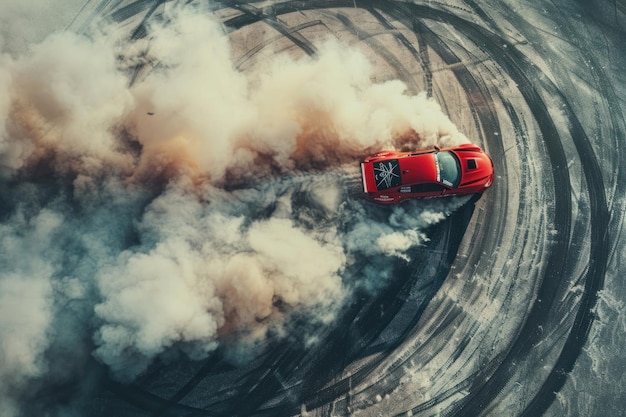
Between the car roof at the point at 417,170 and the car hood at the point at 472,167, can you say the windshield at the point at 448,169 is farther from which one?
the car roof at the point at 417,170

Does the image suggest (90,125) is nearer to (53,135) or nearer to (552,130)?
(53,135)

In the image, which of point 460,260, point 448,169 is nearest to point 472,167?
point 448,169

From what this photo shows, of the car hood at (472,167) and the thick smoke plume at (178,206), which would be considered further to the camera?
the car hood at (472,167)

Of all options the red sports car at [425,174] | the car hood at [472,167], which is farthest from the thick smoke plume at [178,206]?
the car hood at [472,167]

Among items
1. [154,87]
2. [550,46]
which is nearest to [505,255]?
[550,46]

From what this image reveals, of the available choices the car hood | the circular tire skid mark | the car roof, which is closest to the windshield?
the car hood

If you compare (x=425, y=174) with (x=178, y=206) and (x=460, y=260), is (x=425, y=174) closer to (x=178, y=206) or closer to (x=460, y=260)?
(x=460, y=260)
